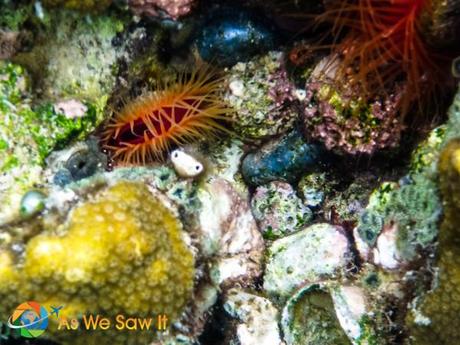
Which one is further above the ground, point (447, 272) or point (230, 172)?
point (230, 172)

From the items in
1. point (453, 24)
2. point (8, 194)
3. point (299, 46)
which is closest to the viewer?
point (453, 24)

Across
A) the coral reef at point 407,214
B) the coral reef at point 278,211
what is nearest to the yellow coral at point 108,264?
the coral reef at point 278,211

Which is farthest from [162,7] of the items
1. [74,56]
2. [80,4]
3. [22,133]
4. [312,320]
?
[312,320]

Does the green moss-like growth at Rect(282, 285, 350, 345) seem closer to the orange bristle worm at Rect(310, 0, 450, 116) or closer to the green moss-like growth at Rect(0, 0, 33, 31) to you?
the orange bristle worm at Rect(310, 0, 450, 116)

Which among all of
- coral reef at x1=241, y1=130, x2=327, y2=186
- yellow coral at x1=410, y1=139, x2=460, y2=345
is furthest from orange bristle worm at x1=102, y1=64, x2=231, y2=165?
yellow coral at x1=410, y1=139, x2=460, y2=345

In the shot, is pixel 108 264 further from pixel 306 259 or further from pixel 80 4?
pixel 80 4

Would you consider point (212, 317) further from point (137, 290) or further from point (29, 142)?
point (29, 142)

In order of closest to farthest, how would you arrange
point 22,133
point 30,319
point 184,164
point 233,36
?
point 30,319 < point 22,133 < point 184,164 < point 233,36

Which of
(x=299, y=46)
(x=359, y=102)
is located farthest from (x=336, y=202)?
(x=299, y=46)
